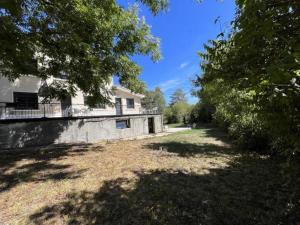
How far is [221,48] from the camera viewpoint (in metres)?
3.63

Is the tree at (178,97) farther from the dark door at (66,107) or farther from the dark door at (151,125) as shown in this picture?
the dark door at (66,107)

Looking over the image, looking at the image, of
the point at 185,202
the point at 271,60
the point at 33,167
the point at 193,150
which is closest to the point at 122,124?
the point at 193,150

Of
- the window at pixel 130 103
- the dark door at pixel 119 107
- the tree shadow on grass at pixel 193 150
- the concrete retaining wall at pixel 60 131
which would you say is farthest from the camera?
the window at pixel 130 103

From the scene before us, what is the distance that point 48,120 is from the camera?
508 inches

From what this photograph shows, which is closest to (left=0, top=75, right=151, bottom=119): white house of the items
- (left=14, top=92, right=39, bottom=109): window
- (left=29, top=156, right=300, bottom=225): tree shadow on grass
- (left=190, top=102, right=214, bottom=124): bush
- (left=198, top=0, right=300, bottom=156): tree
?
(left=14, top=92, right=39, bottom=109): window

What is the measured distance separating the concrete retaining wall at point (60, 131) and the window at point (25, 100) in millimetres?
3337

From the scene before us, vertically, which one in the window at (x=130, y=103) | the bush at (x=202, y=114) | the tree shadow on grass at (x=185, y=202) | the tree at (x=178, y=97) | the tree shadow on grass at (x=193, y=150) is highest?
the tree at (x=178, y=97)

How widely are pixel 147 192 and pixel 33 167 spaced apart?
16.0 feet

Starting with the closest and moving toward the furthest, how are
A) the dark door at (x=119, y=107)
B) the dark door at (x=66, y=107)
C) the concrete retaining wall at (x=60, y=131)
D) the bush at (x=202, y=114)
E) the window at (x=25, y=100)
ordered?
the concrete retaining wall at (x=60, y=131) < the window at (x=25, y=100) < the dark door at (x=66, y=107) < the dark door at (x=119, y=107) < the bush at (x=202, y=114)

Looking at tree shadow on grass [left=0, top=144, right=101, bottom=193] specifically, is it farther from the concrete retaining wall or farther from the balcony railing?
the balcony railing

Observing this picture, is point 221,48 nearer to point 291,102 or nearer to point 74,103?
point 291,102

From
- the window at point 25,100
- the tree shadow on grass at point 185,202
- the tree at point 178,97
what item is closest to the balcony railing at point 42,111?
the window at point 25,100

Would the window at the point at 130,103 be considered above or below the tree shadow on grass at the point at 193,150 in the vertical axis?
above

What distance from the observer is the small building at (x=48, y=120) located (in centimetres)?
1179
